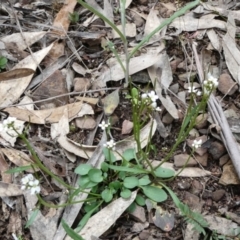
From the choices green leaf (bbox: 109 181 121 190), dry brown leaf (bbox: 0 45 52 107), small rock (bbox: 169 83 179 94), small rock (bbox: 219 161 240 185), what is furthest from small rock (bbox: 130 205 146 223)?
dry brown leaf (bbox: 0 45 52 107)

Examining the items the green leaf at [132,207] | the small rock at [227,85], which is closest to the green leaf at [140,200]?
the green leaf at [132,207]

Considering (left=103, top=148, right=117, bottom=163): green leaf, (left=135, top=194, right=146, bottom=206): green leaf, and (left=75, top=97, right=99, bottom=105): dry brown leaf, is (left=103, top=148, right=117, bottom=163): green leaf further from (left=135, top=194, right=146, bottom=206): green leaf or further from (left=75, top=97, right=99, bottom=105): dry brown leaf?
(left=75, top=97, right=99, bottom=105): dry brown leaf

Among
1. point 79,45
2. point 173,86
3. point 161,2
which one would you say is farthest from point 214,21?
point 79,45

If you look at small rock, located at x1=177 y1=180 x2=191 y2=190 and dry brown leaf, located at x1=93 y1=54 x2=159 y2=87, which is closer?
small rock, located at x1=177 y1=180 x2=191 y2=190

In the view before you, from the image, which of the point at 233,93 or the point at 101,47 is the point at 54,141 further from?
the point at 233,93

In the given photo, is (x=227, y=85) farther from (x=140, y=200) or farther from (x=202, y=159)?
(x=140, y=200)

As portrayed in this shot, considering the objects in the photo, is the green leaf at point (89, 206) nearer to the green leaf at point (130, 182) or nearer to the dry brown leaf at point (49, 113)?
the green leaf at point (130, 182)
